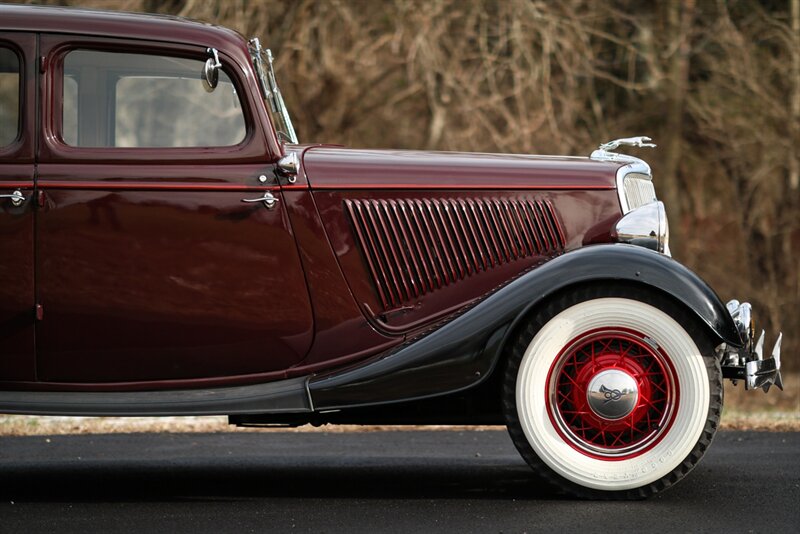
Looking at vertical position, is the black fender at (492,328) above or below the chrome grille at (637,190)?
below

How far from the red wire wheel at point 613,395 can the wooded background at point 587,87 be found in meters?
7.33

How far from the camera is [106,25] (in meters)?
4.83

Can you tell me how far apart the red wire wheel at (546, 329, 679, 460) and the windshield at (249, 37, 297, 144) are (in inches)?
66.8

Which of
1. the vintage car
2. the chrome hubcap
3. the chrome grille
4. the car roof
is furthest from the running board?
the chrome grille

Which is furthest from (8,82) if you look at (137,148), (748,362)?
(748,362)

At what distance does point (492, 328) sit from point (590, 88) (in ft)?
29.2

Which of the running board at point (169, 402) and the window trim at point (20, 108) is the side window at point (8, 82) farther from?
the running board at point (169, 402)

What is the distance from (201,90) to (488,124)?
7239 mm

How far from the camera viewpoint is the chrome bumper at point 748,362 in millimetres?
4637

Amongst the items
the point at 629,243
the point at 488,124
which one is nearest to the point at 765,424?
the point at 629,243

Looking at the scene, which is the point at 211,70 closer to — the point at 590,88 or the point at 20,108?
the point at 20,108

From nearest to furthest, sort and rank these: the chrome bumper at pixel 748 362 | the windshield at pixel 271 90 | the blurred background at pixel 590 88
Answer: the chrome bumper at pixel 748 362, the windshield at pixel 271 90, the blurred background at pixel 590 88

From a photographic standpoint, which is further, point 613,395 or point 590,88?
point 590,88

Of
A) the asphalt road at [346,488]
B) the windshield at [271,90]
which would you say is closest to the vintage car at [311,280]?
the windshield at [271,90]
